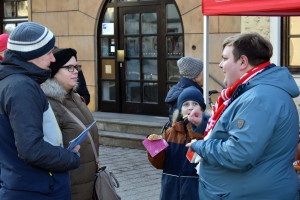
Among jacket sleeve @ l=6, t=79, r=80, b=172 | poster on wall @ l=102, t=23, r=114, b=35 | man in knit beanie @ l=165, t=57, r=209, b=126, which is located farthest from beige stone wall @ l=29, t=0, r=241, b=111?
jacket sleeve @ l=6, t=79, r=80, b=172

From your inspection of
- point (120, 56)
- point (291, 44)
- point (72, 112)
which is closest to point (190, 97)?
point (72, 112)

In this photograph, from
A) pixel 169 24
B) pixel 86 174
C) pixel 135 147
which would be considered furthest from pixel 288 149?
pixel 169 24

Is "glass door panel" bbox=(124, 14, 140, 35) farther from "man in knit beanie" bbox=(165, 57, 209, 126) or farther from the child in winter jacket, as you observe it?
the child in winter jacket

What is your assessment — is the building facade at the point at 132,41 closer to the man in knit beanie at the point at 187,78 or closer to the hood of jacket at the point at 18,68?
the man in knit beanie at the point at 187,78

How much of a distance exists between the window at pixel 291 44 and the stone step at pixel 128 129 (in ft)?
7.86

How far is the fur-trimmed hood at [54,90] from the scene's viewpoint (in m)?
3.54

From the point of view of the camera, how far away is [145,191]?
21.2 ft

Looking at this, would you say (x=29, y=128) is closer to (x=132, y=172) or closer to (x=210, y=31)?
(x=132, y=172)

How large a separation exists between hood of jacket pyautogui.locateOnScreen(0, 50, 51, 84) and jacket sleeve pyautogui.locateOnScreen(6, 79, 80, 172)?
0.28 feet

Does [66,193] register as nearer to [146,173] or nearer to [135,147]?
[146,173]

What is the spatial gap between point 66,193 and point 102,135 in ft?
21.7

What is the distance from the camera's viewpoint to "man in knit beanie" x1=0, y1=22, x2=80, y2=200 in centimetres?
271

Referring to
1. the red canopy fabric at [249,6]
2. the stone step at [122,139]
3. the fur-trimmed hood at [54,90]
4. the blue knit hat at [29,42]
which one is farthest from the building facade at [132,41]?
the blue knit hat at [29,42]

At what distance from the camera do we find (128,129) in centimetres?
947
